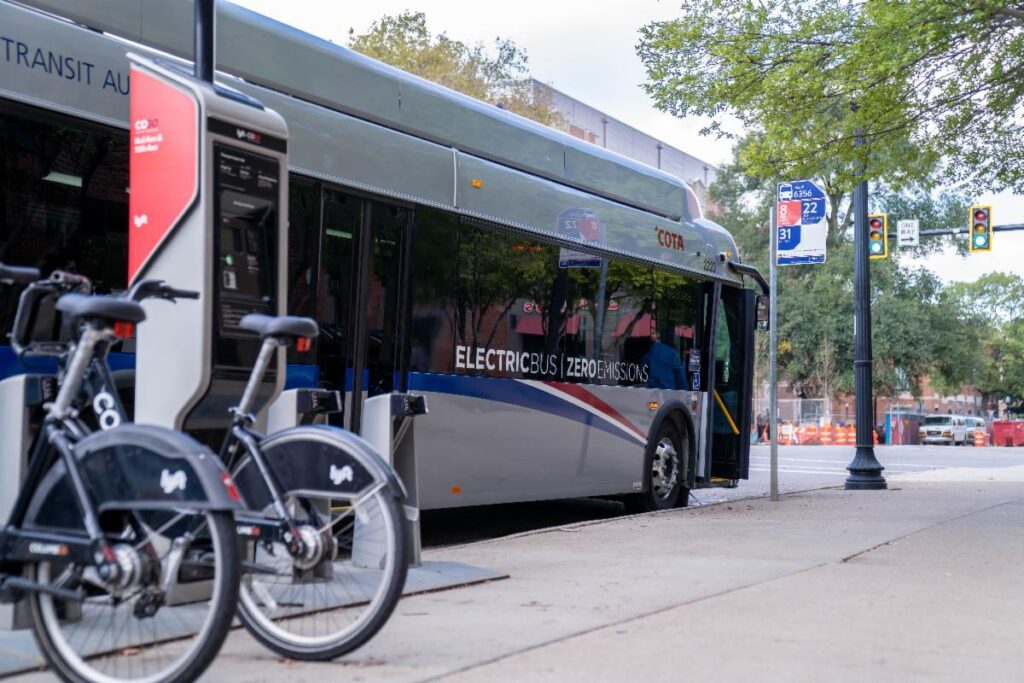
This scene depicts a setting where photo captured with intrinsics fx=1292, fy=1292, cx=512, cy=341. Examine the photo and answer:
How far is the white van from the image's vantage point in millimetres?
56906

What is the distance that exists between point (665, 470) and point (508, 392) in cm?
374

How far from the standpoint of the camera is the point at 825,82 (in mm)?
14344

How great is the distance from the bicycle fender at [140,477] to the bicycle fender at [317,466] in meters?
0.71

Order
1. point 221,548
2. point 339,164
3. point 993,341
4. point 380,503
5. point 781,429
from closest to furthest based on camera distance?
point 221,548 → point 380,503 → point 339,164 → point 781,429 → point 993,341

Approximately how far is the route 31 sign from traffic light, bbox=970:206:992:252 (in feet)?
43.4

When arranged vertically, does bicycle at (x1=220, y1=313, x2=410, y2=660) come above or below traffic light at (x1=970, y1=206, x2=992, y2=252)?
below

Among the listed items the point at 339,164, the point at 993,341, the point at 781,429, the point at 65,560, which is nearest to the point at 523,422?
the point at 339,164

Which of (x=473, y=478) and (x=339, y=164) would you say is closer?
(x=339, y=164)

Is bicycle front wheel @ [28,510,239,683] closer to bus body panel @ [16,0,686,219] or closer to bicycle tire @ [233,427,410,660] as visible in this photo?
bicycle tire @ [233,427,410,660]

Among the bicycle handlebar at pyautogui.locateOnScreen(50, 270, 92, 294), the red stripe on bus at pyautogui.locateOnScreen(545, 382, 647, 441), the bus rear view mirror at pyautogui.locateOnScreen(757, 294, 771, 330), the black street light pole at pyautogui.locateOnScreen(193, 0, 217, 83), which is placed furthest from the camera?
the bus rear view mirror at pyautogui.locateOnScreen(757, 294, 771, 330)

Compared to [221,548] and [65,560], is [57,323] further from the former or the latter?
[221,548]

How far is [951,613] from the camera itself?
684 centimetres

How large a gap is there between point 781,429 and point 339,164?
4756 cm

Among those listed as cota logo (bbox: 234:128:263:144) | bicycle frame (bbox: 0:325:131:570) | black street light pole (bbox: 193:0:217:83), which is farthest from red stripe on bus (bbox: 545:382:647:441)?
bicycle frame (bbox: 0:325:131:570)
